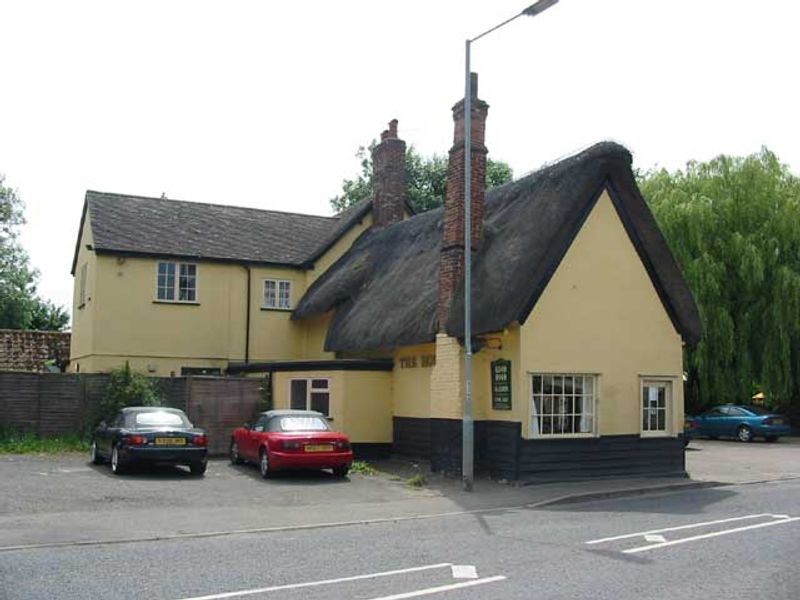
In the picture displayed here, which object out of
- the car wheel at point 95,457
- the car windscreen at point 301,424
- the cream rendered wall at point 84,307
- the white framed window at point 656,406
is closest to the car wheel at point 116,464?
the car wheel at point 95,457

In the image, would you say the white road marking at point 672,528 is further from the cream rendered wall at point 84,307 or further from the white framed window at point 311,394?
the cream rendered wall at point 84,307

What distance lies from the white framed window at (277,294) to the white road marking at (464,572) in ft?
68.6

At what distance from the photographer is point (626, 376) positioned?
60.5 ft

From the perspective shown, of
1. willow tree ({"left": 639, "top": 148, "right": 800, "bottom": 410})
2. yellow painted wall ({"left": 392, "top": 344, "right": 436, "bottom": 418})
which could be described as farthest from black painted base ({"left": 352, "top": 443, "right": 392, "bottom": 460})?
willow tree ({"left": 639, "top": 148, "right": 800, "bottom": 410})

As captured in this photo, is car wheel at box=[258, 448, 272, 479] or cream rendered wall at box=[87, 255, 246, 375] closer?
car wheel at box=[258, 448, 272, 479]

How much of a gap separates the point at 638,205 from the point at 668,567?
449 inches

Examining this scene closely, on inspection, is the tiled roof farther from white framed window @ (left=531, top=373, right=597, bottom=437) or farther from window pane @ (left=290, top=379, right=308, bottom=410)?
white framed window @ (left=531, top=373, right=597, bottom=437)

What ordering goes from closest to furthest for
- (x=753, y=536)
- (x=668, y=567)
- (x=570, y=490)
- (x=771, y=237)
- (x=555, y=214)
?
(x=668, y=567) → (x=753, y=536) → (x=570, y=490) → (x=555, y=214) → (x=771, y=237)

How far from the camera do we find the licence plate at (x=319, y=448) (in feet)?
57.3

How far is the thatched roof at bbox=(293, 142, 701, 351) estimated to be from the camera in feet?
57.0

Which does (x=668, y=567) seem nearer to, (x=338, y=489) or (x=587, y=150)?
(x=338, y=489)

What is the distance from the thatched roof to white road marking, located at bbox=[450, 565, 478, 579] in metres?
8.37

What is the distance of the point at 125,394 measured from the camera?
2231 cm

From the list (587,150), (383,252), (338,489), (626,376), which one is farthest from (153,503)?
(383,252)
